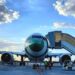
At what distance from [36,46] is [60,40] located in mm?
44454

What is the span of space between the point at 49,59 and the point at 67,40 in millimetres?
33358

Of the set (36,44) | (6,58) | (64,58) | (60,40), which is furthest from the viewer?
(60,40)

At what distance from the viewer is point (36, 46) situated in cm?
4488

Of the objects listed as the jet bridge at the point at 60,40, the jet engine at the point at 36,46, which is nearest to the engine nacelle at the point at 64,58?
the jet engine at the point at 36,46

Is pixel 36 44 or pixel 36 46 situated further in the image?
pixel 36 46

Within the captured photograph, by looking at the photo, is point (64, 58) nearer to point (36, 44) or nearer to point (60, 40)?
point (36, 44)

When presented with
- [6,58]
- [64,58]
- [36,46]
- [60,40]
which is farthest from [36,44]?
[60,40]

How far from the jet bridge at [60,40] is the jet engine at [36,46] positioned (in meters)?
A: 37.5

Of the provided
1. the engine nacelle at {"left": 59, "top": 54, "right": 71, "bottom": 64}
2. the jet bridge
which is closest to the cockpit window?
the engine nacelle at {"left": 59, "top": 54, "right": 71, "bottom": 64}

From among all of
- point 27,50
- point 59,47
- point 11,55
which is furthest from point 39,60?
point 59,47

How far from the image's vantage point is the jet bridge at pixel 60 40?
85.7 m

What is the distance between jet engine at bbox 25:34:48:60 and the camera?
44.9 m

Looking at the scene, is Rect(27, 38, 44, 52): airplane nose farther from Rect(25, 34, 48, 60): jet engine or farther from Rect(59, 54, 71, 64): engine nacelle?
Rect(59, 54, 71, 64): engine nacelle

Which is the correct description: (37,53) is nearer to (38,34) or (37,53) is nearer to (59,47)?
(38,34)
